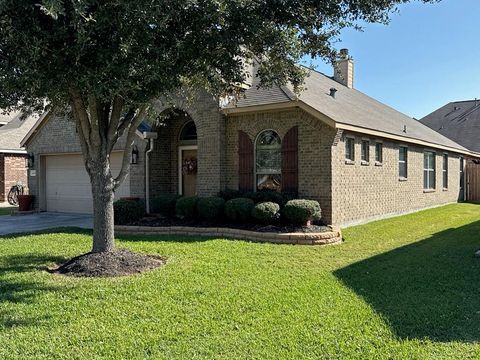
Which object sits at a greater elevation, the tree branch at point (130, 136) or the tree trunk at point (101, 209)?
the tree branch at point (130, 136)

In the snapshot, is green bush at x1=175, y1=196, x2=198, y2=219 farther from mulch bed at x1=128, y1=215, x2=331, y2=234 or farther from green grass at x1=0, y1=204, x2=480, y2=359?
green grass at x1=0, y1=204, x2=480, y2=359

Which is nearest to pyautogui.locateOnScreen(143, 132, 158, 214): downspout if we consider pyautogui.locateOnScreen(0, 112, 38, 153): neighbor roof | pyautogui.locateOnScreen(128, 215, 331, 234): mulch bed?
pyautogui.locateOnScreen(128, 215, 331, 234): mulch bed

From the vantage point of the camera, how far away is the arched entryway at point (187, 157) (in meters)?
14.6

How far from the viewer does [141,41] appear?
5777 millimetres

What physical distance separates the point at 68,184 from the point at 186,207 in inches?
291

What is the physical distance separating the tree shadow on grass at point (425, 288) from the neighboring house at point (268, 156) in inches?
132

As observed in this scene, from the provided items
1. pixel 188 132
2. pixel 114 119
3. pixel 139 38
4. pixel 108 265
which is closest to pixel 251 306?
pixel 108 265

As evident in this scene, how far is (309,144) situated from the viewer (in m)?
11.4

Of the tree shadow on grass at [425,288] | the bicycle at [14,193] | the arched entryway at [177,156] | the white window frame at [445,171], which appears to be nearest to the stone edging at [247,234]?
the tree shadow on grass at [425,288]

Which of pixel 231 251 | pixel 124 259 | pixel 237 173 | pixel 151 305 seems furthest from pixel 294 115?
pixel 151 305

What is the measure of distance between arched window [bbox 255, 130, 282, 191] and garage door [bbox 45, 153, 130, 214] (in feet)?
19.3

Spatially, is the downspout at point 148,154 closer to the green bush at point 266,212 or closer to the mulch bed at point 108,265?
the green bush at point 266,212

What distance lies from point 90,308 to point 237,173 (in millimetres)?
7980

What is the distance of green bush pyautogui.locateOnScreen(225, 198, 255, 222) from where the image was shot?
10836 mm
